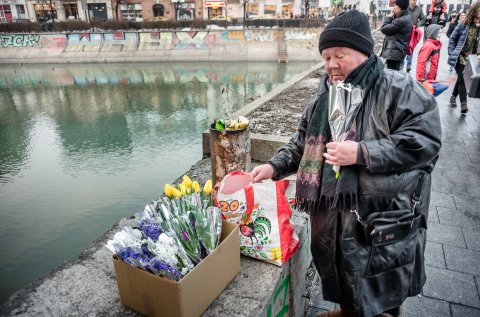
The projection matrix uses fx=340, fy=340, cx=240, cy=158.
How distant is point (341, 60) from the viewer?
146 cm

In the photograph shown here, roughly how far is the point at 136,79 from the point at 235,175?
20734mm

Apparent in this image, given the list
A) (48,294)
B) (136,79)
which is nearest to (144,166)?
(48,294)

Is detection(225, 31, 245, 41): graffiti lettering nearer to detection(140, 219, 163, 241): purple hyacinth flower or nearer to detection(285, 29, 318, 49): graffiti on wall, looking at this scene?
detection(285, 29, 318, 49): graffiti on wall

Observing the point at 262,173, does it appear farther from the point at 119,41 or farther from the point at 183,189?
the point at 119,41

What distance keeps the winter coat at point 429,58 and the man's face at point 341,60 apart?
15.3 feet

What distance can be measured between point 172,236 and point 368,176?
0.91 meters

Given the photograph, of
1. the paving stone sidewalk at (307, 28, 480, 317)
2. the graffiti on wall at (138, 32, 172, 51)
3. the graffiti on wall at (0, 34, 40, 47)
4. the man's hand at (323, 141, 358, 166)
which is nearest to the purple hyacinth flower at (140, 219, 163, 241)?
the man's hand at (323, 141, 358, 166)

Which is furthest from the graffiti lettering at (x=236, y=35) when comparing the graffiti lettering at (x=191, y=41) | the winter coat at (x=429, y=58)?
the winter coat at (x=429, y=58)

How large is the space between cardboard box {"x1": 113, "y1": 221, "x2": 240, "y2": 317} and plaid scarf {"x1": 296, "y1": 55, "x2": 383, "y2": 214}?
0.43 metres

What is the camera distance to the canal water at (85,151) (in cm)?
583

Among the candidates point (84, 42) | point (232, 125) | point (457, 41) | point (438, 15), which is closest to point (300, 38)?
point (84, 42)

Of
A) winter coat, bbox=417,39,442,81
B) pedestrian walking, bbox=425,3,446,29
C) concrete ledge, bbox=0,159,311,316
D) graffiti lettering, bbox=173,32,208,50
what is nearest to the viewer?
concrete ledge, bbox=0,159,311,316

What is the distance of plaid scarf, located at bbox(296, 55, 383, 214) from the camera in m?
1.43

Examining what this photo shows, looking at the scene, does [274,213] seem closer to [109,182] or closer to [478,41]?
[478,41]
